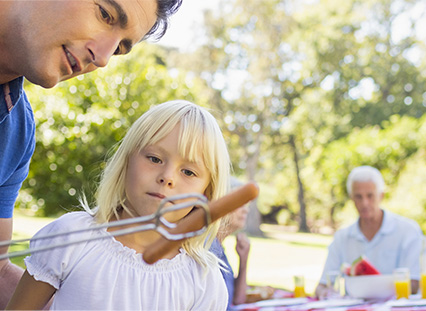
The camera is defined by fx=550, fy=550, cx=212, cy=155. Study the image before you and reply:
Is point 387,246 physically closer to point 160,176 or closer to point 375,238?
point 375,238

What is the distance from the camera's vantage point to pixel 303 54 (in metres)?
24.3

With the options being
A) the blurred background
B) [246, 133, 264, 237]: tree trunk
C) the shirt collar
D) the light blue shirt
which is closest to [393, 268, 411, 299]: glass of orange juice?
the light blue shirt

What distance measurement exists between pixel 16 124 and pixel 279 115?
2422 centimetres

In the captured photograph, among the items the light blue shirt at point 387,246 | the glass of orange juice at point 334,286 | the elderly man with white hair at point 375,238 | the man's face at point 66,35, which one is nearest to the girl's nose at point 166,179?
the man's face at point 66,35

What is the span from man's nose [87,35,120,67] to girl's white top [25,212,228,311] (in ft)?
1.63

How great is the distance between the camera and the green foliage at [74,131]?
1302 centimetres

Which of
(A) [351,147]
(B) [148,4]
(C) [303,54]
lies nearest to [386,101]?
(C) [303,54]

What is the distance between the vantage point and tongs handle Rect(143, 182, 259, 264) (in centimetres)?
89

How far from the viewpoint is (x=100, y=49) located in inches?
70.3

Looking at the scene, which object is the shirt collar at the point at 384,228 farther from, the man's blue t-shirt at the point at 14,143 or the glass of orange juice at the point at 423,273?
the man's blue t-shirt at the point at 14,143

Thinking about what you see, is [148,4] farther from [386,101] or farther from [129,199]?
[386,101]

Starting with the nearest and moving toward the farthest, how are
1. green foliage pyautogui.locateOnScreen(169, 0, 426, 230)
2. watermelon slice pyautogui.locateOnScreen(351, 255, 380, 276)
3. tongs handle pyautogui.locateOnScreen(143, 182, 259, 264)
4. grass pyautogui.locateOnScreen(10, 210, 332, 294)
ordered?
tongs handle pyautogui.locateOnScreen(143, 182, 259, 264)
watermelon slice pyautogui.locateOnScreen(351, 255, 380, 276)
grass pyautogui.locateOnScreen(10, 210, 332, 294)
green foliage pyautogui.locateOnScreen(169, 0, 426, 230)

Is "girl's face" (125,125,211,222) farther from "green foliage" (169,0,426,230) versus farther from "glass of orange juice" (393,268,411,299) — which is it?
"green foliage" (169,0,426,230)

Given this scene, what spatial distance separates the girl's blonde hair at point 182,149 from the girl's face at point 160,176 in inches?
1.0
